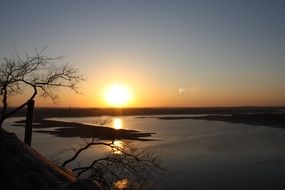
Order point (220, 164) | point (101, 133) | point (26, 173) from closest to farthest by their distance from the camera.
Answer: point (26, 173), point (220, 164), point (101, 133)

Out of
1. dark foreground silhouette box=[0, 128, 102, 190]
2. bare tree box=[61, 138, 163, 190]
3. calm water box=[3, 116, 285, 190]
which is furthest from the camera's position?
calm water box=[3, 116, 285, 190]

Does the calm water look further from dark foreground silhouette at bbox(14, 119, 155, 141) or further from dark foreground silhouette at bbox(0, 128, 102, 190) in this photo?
dark foreground silhouette at bbox(0, 128, 102, 190)

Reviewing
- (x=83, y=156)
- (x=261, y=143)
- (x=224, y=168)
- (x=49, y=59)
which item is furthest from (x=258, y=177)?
(x=261, y=143)

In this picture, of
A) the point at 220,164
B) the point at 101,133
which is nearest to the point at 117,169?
the point at 220,164

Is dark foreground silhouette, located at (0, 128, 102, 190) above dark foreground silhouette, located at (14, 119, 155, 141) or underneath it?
above

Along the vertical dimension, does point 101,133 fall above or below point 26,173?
below

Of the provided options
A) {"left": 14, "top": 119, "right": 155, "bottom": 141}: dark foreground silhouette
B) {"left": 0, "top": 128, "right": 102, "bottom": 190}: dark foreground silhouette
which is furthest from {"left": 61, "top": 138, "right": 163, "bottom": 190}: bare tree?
{"left": 14, "top": 119, "right": 155, "bottom": 141}: dark foreground silhouette

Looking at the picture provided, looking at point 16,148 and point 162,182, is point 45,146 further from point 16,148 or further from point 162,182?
point 16,148

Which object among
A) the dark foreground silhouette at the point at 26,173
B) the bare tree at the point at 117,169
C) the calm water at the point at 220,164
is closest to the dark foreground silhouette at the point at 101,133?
the calm water at the point at 220,164

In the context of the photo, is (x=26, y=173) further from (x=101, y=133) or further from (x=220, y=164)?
(x=101, y=133)

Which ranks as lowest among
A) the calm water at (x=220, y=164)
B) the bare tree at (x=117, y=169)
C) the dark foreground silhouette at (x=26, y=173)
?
the calm water at (x=220, y=164)

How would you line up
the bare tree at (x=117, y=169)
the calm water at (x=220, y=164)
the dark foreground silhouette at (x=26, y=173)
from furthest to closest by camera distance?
the calm water at (x=220, y=164) → the bare tree at (x=117, y=169) → the dark foreground silhouette at (x=26, y=173)

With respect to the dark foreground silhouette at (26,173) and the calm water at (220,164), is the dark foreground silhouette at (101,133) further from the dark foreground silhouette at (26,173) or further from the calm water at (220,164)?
the dark foreground silhouette at (26,173)

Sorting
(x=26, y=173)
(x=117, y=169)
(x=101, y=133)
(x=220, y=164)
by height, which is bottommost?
(x=220, y=164)
